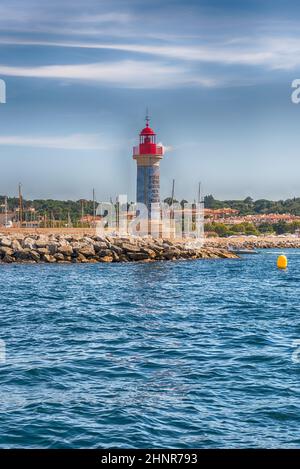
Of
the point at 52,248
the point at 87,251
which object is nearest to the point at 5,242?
the point at 52,248

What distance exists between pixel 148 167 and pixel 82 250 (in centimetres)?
1307

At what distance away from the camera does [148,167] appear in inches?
2169

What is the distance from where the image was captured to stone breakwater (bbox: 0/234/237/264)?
43844 millimetres

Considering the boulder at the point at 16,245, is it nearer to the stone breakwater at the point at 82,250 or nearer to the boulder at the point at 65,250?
the stone breakwater at the point at 82,250

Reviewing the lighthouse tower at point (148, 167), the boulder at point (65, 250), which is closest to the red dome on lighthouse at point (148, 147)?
the lighthouse tower at point (148, 167)

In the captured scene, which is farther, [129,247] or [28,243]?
[129,247]

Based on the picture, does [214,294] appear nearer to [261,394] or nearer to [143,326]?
[143,326]

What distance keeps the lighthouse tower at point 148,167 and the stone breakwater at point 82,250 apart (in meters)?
5.95

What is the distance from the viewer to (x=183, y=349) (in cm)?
1352

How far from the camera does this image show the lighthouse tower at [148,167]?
54.6 m

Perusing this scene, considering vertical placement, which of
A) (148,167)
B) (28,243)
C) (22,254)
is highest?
(148,167)

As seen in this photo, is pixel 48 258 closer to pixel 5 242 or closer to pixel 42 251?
pixel 42 251

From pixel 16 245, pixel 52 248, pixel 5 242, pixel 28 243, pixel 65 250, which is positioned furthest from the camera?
pixel 28 243
